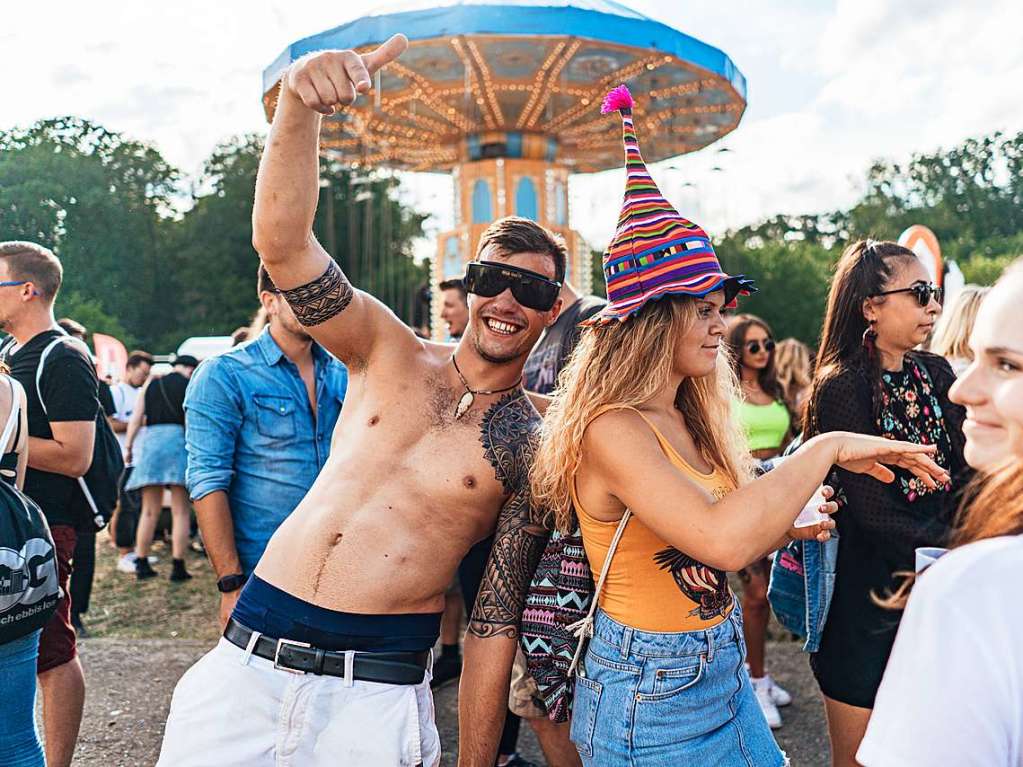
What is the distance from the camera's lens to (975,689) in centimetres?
91

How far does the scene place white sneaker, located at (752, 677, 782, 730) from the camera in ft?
14.0

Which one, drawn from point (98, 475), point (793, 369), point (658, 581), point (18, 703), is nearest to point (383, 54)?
point (658, 581)

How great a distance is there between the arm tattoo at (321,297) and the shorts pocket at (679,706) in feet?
4.06

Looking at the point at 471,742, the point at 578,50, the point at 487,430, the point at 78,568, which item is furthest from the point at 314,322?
the point at 578,50

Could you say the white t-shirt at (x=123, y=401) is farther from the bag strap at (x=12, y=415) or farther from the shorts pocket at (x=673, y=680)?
the shorts pocket at (x=673, y=680)

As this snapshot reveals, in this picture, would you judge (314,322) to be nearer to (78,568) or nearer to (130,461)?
(78,568)

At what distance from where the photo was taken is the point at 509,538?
2475 mm

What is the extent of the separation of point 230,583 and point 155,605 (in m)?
4.18

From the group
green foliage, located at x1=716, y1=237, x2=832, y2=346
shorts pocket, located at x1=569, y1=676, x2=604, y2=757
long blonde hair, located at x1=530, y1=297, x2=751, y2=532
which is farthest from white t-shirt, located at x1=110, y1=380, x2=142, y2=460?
green foliage, located at x1=716, y1=237, x2=832, y2=346

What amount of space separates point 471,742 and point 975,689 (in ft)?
5.56

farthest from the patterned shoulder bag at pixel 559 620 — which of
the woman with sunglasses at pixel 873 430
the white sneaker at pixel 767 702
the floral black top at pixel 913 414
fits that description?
the white sneaker at pixel 767 702

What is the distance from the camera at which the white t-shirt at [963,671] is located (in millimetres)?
913

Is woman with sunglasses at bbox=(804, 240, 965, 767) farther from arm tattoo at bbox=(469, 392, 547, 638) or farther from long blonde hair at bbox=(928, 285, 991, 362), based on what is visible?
long blonde hair at bbox=(928, 285, 991, 362)

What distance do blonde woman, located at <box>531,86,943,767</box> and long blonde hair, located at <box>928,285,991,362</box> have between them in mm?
2774
